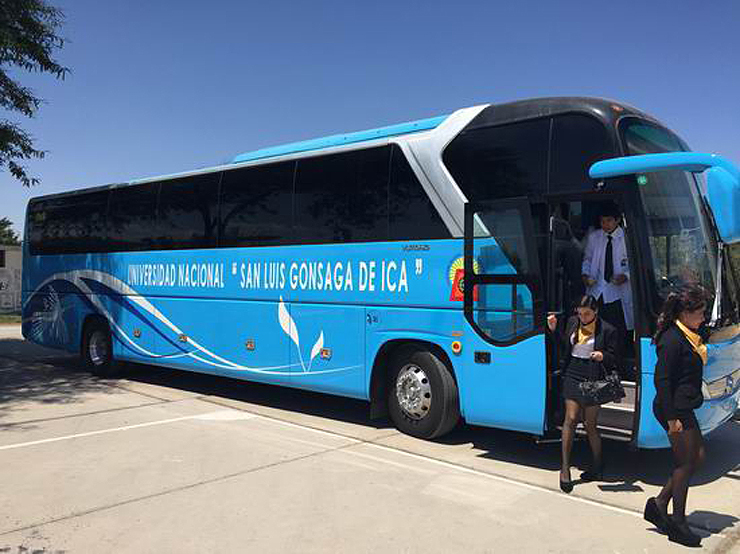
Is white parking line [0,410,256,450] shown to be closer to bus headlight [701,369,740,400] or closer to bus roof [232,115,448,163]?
bus roof [232,115,448,163]

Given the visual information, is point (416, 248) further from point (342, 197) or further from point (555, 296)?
point (555, 296)

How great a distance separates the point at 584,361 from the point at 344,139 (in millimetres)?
4391

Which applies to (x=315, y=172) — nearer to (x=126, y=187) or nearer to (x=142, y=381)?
(x=126, y=187)

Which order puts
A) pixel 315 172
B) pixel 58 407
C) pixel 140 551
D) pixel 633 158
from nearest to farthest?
pixel 140 551
pixel 633 158
pixel 315 172
pixel 58 407

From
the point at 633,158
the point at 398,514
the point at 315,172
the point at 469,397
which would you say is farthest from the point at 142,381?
the point at 633,158

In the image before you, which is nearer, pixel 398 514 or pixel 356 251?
pixel 398 514

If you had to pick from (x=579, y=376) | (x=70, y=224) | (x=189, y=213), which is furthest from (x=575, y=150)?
(x=70, y=224)

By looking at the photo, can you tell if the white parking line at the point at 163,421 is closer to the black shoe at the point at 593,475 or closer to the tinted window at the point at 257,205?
the tinted window at the point at 257,205

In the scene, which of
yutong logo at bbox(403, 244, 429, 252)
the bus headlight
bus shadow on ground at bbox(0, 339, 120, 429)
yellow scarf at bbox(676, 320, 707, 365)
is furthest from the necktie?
bus shadow on ground at bbox(0, 339, 120, 429)

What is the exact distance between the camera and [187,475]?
590 centimetres

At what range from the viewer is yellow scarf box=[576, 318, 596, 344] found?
17.9ft

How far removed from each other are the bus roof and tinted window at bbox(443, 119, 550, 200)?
632 millimetres

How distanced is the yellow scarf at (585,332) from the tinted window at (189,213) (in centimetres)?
591

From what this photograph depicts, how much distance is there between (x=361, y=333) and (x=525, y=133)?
299cm
